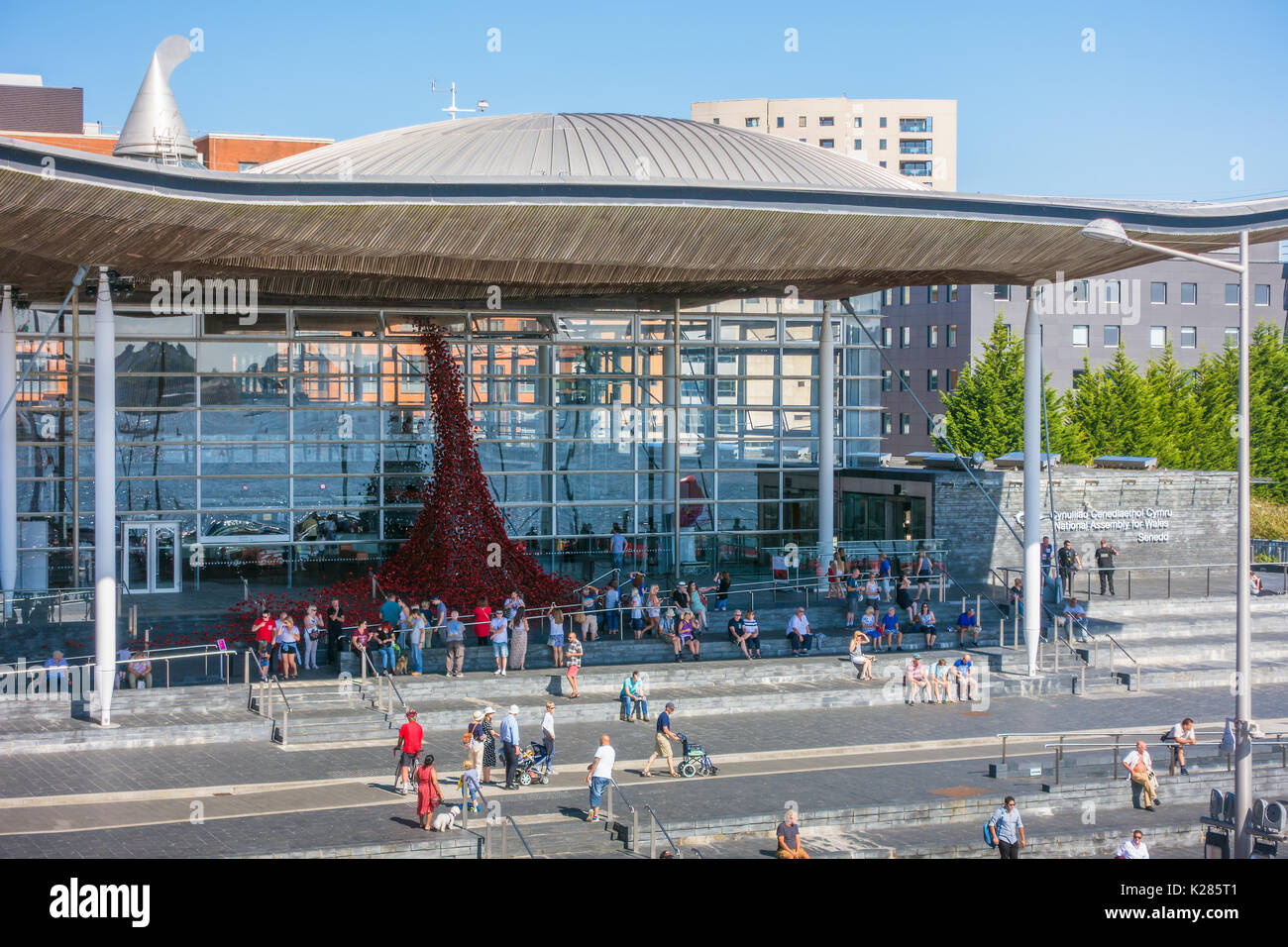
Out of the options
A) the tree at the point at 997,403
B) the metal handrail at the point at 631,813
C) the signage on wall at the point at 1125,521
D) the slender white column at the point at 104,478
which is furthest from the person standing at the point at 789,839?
the tree at the point at 997,403

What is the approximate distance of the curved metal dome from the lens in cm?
2923

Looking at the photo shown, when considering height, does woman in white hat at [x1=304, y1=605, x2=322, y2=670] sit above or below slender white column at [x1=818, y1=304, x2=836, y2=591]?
below

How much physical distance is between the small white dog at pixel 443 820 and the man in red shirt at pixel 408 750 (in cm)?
194

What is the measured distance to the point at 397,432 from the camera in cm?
3538

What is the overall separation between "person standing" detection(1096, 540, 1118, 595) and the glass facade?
25.8ft

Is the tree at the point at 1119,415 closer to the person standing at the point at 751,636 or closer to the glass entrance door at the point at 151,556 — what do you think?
the person standing at the point at 751,636

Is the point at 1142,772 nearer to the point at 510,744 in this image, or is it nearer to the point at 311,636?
the point at 510,744

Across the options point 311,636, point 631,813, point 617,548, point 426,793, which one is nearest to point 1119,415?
point 617,548

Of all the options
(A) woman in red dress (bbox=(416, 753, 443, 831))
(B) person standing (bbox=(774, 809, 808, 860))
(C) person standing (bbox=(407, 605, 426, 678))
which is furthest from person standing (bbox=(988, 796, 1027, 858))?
(C) person standing (bbox=(407, 605, 426, 678))

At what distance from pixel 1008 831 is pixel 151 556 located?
23179mm

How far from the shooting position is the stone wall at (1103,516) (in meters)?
36.4

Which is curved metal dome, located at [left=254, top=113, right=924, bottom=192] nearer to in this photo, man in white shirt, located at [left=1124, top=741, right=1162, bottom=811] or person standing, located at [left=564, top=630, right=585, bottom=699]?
person standing, located at [left=564, top=630, right=585, bottom=699]

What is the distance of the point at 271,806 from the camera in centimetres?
1822
